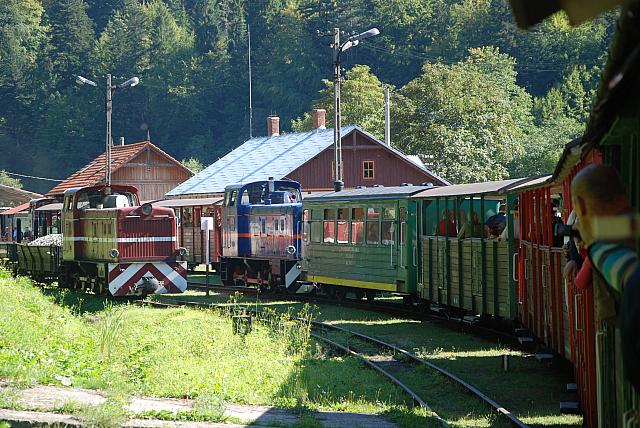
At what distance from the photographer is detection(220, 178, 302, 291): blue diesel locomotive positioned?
92.7 ft

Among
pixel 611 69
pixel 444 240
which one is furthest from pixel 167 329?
pixel 611 69

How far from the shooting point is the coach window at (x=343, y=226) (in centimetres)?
2444

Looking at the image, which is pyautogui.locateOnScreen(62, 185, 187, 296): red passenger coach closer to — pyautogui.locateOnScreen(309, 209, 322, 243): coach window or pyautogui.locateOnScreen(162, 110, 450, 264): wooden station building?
pyautogui.locateOnScreen(309, 209, 322, 243): coach window

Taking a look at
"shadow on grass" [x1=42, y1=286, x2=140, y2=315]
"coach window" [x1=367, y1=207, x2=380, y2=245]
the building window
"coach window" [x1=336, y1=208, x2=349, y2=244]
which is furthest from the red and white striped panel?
the building window

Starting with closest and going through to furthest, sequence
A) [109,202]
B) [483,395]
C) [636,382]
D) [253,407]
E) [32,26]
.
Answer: [636,382] < [253,407] < [483,395] < [109,202] < [32,26]

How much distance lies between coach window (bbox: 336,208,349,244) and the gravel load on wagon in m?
9.69

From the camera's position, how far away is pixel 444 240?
752 inches

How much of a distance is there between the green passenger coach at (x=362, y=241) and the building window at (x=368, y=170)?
26001 mm

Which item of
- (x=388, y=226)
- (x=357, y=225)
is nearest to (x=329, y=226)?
(x=357, y=225)

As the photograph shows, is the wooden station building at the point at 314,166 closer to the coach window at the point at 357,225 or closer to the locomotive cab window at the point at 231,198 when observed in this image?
the locomotive cab window at the point at 231,198

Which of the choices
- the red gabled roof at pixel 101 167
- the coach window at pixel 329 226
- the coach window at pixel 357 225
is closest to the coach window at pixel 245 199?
the coach window at pixel 329 226

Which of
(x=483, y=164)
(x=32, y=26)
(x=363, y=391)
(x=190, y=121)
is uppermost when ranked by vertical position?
(x=32, y=26)

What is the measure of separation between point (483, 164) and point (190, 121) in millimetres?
52851

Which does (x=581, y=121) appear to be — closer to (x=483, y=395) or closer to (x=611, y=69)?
(x=483, y=395)
